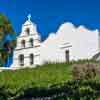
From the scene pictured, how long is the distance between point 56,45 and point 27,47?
4.63 m

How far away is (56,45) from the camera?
177 feet

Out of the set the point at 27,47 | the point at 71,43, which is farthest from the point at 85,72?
the point at 27,47

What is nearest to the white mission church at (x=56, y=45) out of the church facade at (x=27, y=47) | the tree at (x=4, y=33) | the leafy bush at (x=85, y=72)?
the church facade at (x=27, y=47)

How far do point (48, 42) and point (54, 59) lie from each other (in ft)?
7.98

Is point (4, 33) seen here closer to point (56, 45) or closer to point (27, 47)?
point (27, 47)

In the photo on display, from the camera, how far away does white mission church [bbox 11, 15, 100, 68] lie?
166ft

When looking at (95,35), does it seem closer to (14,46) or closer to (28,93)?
(14,46)

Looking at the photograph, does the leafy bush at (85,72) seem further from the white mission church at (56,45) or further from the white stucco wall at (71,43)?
the white stucco wall at (71,43)

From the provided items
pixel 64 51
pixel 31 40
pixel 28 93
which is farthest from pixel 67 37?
pixel 28 93

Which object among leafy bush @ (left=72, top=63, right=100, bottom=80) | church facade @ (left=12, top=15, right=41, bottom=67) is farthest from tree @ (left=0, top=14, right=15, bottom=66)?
leafy bush @ (left=72, top=63, right=100, bottom=80)

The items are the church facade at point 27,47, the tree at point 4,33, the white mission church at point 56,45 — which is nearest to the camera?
the white mission church at point 56,45

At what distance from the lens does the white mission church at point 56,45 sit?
50688 mm

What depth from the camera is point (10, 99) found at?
15.0 metres

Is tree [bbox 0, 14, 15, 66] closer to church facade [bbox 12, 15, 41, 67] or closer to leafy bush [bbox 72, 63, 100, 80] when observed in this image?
church facade [bbox 12, 15, 41, 67]
